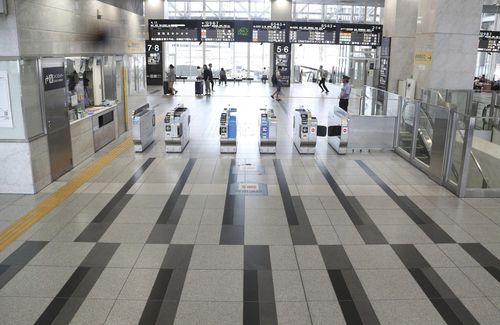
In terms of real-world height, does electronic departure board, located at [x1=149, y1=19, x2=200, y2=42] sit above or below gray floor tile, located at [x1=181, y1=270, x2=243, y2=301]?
above

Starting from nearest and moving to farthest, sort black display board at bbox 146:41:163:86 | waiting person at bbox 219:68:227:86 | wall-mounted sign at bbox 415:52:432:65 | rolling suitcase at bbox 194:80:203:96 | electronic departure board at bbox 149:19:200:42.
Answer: wall-mounted sign at bbox 415:52:432:65, electronic departure board at bbox 149:19:200:42, rolling suitcase at bbox 194:80:203:96, black display board at bbox 146:41:163:86, waiting person at bbox 219:68:227:86

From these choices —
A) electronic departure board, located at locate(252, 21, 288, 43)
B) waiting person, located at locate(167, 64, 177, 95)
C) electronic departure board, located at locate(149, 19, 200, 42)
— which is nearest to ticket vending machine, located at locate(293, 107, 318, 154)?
electronic departure board, located at locate(252, 21, 288, 43)

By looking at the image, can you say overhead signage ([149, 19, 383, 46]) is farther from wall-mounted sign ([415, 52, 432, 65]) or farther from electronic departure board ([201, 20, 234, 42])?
wall-mounted sign ([415, 52, 432, 65])

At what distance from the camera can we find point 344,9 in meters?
31.1

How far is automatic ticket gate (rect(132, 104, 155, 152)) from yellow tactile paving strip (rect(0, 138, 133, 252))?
499 mm

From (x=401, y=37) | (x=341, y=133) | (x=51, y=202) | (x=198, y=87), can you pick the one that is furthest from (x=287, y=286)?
(x=198, y=87)

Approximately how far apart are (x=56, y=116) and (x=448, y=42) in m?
9.98

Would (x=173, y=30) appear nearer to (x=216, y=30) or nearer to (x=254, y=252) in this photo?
(x=216, y=30)

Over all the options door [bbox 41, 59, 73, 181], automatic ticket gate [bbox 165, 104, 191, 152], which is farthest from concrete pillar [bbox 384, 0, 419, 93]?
door [bbox 41, 59, 73, 181]

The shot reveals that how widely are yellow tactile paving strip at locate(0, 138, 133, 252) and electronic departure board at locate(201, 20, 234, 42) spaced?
992 centimetres

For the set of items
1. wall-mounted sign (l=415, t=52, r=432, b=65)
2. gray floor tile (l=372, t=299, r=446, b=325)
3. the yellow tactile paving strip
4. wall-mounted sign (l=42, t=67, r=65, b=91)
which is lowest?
gray floor tile (l=372, t=299, r=446, b=325)

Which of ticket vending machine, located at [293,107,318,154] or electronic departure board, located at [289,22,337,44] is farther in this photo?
electronic departure board, located at [289,22,337,44]

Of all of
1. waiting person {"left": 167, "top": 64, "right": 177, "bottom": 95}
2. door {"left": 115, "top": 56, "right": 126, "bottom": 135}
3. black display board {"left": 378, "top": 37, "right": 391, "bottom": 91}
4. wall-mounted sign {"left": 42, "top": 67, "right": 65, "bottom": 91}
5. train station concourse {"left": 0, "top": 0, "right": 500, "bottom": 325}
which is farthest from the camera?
waiting person {"left": 167, "top": 64, "right": 177, "bottom": 95}

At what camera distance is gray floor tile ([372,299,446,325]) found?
4020mm
